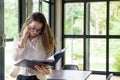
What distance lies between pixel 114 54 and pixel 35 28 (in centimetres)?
411

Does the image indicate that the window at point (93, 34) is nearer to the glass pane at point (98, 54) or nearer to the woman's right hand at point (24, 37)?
the glass pane at point (98, 54)

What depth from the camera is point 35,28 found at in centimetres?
182

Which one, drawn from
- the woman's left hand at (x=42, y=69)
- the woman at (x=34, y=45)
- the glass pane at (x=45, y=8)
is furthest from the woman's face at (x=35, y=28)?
the glass pane at (x=45, y=8)

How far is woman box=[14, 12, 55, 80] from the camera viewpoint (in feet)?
5.88

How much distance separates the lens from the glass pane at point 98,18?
18.6 ft

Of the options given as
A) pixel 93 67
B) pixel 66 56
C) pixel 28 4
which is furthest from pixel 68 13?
pixel 28 4

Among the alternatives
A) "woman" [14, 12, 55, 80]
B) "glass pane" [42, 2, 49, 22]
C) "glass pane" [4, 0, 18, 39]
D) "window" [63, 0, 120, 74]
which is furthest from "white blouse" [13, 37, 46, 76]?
"window" [63, 0, 120, 74]

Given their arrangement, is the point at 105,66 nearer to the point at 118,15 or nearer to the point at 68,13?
the point at 118,15

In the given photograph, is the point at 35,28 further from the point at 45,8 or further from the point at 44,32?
the point at 45,8

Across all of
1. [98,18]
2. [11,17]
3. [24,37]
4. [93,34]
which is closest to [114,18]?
[98,18]

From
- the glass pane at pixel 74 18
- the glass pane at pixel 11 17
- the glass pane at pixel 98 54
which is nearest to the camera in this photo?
the glass pane at pixel 11 17

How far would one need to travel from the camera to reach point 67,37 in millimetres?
5918

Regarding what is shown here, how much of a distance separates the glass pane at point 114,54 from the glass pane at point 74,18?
86 cm

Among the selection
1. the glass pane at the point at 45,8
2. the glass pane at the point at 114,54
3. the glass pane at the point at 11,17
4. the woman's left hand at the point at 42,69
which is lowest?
the glass pane at the point at 114,54
